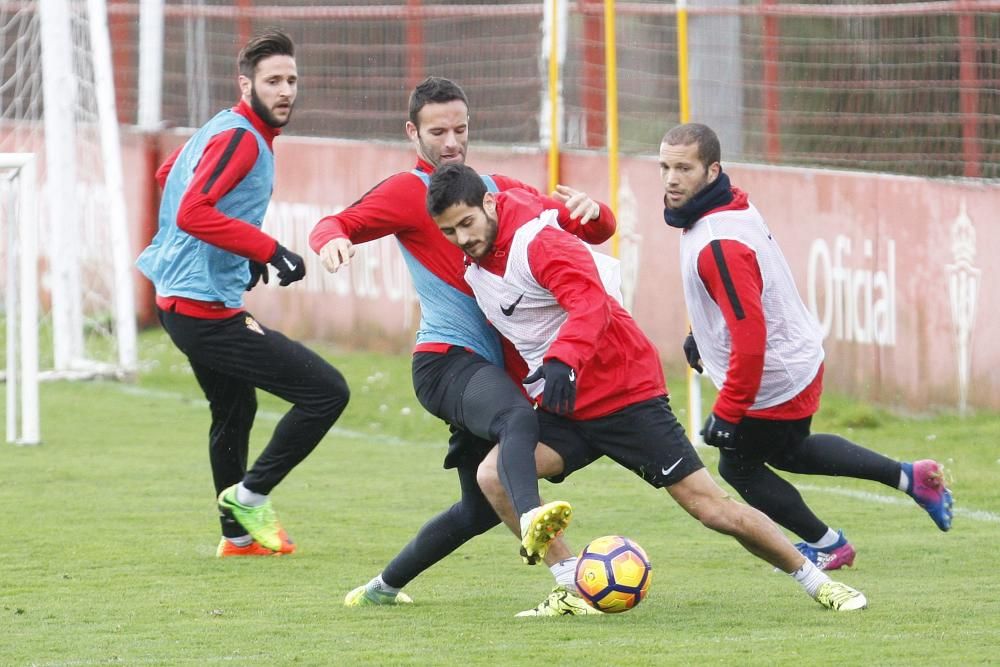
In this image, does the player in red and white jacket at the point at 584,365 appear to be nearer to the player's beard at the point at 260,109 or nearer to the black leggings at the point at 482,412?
the black leggings at the point at 482,412

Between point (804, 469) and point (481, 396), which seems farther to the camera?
point (804, 469)

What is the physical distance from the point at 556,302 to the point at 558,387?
446mm

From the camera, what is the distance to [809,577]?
6.24 metres

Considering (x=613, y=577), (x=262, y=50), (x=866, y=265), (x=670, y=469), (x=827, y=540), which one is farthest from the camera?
(x=866, y=265)

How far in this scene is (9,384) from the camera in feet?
37.7

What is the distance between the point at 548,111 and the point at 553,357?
9115 mm

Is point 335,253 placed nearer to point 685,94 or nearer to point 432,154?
point 432,154

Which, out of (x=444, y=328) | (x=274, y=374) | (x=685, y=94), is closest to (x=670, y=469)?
(x=444, y=328)

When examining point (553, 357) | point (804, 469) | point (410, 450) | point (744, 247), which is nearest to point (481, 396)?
point (553, 357)

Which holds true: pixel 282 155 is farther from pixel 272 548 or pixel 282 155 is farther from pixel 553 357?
pixel 553 357

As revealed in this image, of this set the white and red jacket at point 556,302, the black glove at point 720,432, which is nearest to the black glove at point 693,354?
the black glove at point 720,432

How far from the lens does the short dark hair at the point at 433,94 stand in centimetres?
662

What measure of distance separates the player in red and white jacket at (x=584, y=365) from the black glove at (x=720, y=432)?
0.45 metres

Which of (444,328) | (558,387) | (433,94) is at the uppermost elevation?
(433,94)
